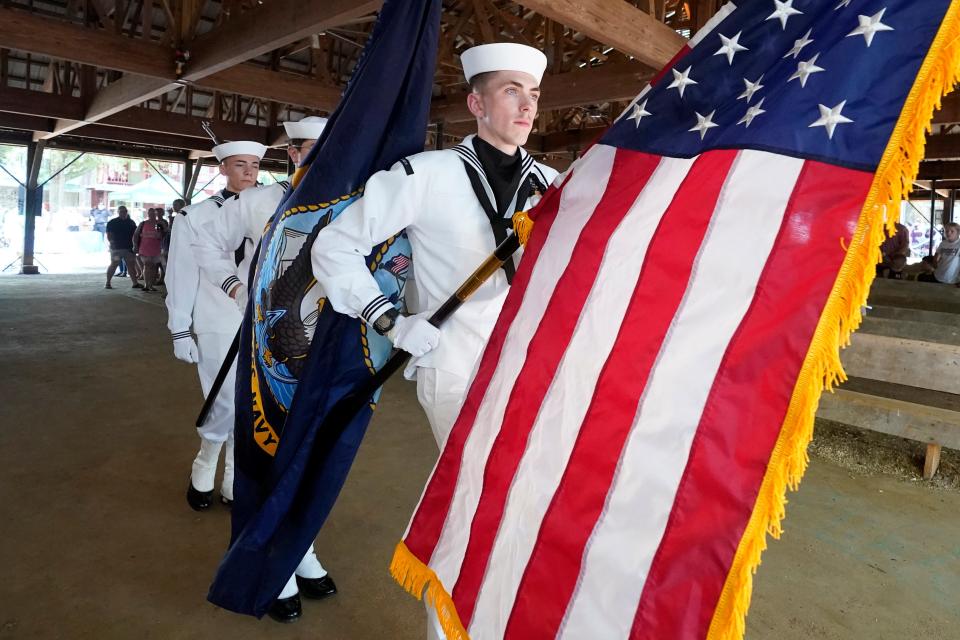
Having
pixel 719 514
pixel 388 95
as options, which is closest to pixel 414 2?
pixel 388 95

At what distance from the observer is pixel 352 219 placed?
1797mm

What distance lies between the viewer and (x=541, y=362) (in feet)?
4.33

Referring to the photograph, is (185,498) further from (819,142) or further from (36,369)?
(36,369)

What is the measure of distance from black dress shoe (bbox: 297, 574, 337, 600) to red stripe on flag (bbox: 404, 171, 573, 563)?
1113 millimetres

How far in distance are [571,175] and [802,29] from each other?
508 mm

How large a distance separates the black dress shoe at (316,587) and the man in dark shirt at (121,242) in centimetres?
1188

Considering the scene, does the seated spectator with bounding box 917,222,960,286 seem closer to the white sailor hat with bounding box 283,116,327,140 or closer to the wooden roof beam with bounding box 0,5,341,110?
the white sailor hat with bounding box 283,116,327,140

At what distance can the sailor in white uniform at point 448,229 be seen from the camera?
5.79 ft

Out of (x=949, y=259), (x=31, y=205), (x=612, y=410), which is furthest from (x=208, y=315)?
(x=31, y=205)

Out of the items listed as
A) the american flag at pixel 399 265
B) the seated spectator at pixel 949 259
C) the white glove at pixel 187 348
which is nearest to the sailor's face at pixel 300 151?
the american flag at pixel 399 265

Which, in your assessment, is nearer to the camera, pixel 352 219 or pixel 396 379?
pixel 352 219

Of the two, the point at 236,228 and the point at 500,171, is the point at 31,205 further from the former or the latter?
the point at 500,171

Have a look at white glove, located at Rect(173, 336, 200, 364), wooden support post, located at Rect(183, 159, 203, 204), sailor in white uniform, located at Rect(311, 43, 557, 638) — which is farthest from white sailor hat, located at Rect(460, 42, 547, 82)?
wooden support post, located at Rect(183, 159, 203, 204)

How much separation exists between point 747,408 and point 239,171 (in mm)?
2885
